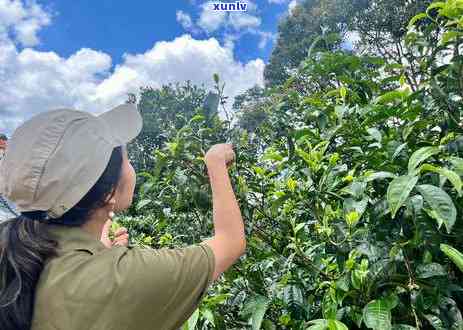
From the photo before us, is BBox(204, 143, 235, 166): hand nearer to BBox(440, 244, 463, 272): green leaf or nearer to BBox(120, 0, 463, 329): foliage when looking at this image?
BBox(120, 0, 463, 329): foliage

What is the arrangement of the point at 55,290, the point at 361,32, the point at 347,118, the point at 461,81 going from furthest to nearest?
the point at 361,32
the point at 347,118
the point at 461,81
the point at 55,290

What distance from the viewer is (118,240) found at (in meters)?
1.31

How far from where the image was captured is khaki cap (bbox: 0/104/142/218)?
96 cm

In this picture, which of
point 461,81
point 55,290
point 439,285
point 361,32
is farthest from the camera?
point 361,32

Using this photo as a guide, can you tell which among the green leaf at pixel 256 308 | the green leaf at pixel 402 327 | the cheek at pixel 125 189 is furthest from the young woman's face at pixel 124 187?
the green leaf at pixel 402 327

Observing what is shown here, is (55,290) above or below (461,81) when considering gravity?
below

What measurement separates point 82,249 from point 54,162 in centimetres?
18

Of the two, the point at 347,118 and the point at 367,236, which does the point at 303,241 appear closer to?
the point at 367,236

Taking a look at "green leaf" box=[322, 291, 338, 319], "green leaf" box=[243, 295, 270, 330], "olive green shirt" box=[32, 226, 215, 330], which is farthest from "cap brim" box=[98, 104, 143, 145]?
"green leaf" box=[322, 291, 338, 319]

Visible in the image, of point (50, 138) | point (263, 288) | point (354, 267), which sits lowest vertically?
point (263, 288)

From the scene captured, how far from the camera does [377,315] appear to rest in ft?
3.37

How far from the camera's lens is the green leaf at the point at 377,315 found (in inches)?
39.6

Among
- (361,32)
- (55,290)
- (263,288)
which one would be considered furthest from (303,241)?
(361,32)

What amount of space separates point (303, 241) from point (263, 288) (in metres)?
0.18
